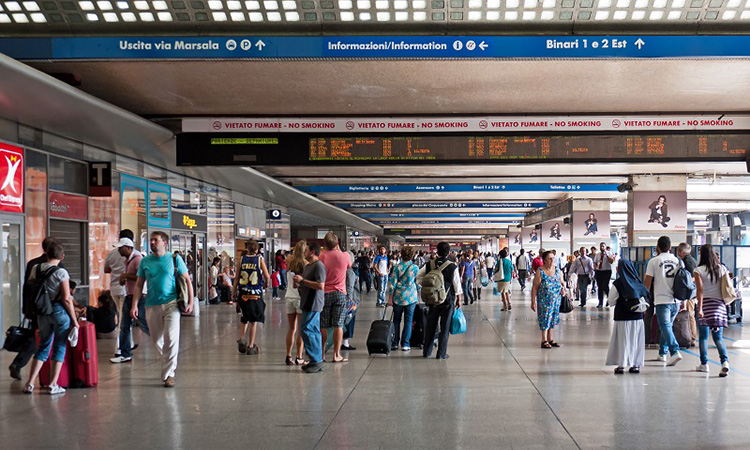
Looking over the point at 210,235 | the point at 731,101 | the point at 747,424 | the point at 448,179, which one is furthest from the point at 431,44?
the point at 448,179

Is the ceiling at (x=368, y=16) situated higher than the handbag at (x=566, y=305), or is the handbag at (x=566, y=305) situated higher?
the ceiling at (x=368, y=16)

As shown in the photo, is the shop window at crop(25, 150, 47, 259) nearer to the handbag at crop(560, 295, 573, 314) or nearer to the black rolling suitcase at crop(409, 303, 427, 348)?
the black rolling suitcase at crop(409, 303, 427, 348)

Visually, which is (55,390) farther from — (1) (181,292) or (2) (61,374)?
(1) (181,292)

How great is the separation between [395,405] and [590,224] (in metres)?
24.2

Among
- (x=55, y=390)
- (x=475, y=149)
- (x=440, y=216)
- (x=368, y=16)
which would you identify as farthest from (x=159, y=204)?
(x=440, y=216)

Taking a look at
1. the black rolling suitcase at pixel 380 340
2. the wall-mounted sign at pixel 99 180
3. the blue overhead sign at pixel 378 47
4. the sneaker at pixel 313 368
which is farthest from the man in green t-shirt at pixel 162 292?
the wall-mounted sign at pixel 99 180

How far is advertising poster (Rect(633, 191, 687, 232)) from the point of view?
896 inches

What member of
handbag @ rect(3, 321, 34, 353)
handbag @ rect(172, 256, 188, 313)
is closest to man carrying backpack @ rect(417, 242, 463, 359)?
handbag @ rect(172, 256, 188, 313)

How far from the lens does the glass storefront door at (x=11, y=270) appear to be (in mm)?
10508

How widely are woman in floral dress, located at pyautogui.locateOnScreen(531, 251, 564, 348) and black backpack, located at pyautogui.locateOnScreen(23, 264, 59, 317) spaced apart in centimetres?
654

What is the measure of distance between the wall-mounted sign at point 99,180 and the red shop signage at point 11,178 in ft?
7.44

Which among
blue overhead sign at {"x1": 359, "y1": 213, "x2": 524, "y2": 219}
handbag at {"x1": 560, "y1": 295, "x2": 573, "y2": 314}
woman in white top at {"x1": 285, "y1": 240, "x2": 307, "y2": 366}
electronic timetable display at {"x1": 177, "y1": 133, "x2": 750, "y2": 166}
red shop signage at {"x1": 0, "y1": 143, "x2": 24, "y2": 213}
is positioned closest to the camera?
woman in white top at {"x1": 285, "y1": 240, "x2": 307, "y2": 366}

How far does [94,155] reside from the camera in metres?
13.4

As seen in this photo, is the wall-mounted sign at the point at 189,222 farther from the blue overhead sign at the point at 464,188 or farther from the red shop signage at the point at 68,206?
the blue overhead sign at the point at 464,188
